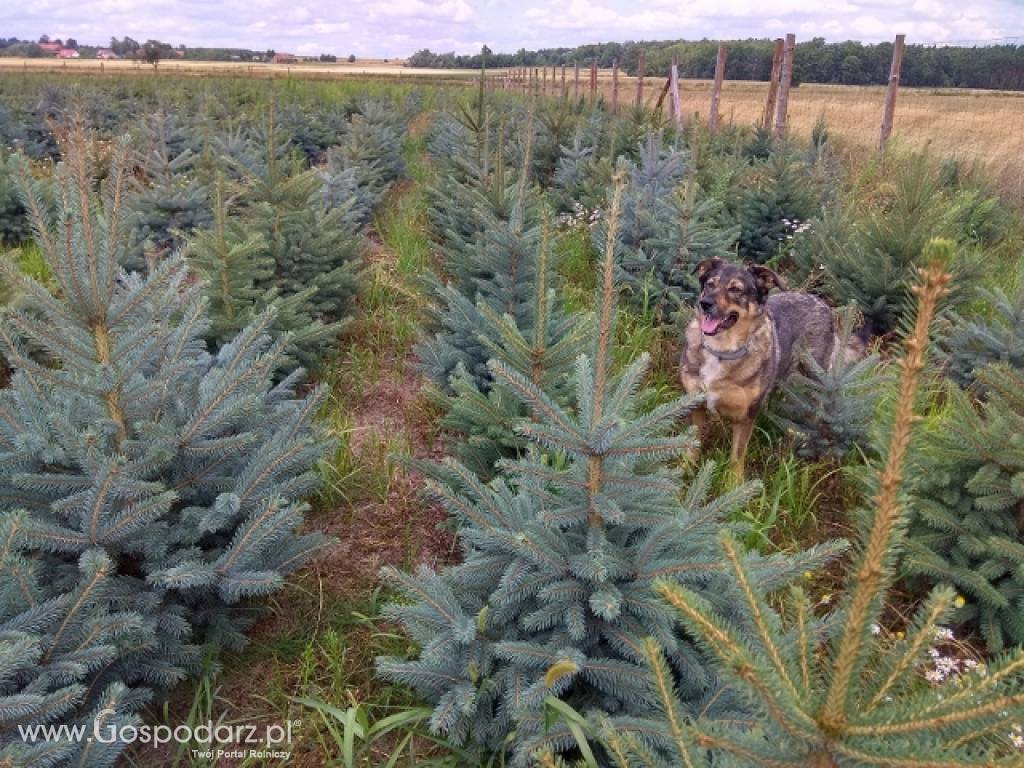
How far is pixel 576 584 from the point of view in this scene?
2102mm

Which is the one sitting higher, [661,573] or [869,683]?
[869,683]

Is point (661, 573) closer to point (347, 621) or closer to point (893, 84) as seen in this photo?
point (347, 621)

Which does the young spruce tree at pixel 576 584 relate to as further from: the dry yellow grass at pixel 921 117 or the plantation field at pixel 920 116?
the dry yellow grass at pixel 921 117

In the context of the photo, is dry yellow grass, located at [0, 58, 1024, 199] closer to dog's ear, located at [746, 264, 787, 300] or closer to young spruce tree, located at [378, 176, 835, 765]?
dog's ear, located at [746, 264, 787, 300]

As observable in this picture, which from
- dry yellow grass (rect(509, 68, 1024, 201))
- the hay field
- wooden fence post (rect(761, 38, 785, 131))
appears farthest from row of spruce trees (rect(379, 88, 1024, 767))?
the hay field

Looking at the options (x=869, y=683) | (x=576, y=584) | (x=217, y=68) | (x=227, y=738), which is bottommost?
(x=227, y=738)

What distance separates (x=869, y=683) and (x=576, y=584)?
1.04 m

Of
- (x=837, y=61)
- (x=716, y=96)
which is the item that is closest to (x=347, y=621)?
(x=716, y=96)

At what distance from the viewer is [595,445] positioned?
2.04 metres

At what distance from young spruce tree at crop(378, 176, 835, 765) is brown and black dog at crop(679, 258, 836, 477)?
5.91 ft

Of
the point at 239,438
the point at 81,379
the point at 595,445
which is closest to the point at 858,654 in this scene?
the point at 595,445

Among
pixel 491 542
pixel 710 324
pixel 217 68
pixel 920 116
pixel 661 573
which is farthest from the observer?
pixel 217 68

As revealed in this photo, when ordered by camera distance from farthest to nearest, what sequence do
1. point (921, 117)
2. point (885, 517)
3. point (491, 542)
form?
1. point (921, 117)
2. point (491, 542)
3. point (885, 517)

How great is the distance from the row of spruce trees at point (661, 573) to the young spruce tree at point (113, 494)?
699 mm
